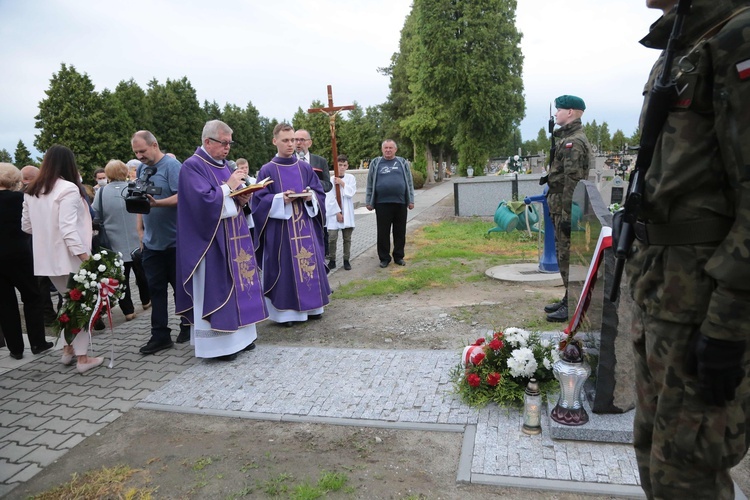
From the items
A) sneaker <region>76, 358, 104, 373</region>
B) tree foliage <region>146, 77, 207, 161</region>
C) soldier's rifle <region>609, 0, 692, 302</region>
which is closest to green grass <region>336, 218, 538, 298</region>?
sneaker <region>76, 358, 104, 373</region>

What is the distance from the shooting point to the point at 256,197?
6398 mm

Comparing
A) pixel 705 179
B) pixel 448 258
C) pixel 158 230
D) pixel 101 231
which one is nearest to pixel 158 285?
pixel 158 230

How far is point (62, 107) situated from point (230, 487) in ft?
140

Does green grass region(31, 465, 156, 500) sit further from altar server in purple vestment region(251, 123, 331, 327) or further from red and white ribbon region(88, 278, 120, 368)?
altar server in purple vestment region(251, 123, 331, 327)

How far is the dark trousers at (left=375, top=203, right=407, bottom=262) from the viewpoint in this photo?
9633mm

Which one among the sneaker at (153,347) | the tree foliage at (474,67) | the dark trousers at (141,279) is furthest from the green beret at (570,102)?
the tree foliage at (474,67)

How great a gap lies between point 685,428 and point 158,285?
5.36 meters

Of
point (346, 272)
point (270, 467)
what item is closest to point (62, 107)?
point (346, 272)

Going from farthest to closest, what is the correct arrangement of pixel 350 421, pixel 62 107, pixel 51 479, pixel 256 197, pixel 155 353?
pixel 62 107 → pixel 256 197 → pixel 155 353 → pixel 350 421 → pixel 51 479

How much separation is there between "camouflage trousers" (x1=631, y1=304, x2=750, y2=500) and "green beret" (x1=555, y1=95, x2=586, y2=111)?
457 cm

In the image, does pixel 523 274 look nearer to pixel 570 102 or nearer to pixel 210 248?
pixel 570 102

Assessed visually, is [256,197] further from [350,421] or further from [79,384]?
[350,421]

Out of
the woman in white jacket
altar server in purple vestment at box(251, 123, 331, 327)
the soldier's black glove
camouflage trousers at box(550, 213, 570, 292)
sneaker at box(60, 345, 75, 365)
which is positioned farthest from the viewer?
A: altar server in purple vestment at box(251, 123, 331, 327)

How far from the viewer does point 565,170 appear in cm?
595
